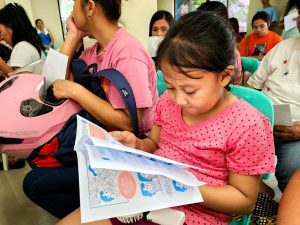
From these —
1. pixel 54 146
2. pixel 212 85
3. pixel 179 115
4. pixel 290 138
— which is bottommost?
pixel 290 138

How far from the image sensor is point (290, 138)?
1.17m

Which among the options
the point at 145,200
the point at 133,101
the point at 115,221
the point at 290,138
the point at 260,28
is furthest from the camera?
the point at 260,28

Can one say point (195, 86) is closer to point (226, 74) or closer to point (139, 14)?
point (226, 74)

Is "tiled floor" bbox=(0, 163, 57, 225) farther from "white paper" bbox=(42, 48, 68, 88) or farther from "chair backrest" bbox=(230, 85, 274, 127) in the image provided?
"chair backrest" bbox=(230, 85, 274, 127)

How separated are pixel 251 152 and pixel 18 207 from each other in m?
1.48

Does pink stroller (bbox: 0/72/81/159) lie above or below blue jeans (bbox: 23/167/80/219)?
above

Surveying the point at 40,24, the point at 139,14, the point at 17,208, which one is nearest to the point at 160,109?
the point at 17,208

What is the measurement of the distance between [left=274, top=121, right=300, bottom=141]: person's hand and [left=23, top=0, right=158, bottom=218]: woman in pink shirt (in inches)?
22.3

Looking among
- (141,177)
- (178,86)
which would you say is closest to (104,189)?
(141,177)

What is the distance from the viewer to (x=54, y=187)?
0.99 m

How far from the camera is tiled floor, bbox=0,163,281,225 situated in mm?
1479

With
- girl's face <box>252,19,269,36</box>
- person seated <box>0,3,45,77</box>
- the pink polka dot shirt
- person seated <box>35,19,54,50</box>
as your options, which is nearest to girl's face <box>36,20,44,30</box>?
person seated <box>35,19,54,50</box>

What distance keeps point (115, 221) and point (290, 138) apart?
2.78 feet

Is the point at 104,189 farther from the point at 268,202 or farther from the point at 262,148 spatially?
the point at 268,202
